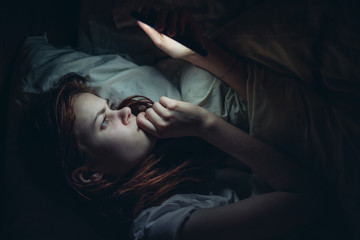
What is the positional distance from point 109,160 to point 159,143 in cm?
20

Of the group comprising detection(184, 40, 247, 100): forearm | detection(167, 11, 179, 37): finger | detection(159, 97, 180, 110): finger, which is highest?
detection(167, 11, 179, 37): finger

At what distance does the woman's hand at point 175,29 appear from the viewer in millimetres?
795

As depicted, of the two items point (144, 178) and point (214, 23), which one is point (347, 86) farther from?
point (144, 178)

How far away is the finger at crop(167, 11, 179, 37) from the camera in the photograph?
79 cm

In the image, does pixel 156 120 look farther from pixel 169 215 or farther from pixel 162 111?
pixel 169 215

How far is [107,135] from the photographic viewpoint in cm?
81

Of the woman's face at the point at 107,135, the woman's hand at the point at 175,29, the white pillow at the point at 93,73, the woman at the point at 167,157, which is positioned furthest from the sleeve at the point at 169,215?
the woman's hand at the point at 175,29

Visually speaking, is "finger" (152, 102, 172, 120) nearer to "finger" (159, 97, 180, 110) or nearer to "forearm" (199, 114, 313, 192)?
"finger" (159, 97, 180, 110)

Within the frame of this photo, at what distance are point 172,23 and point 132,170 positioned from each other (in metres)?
0.50

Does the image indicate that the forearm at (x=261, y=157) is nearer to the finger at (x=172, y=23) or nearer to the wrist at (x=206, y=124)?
the wrist at (x=206, y=124)

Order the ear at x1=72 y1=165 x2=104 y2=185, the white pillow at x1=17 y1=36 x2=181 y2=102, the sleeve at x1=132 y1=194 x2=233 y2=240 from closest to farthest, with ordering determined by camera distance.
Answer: the sleeve at x1=132 y1=194 x2=233 y2=240 → the ear at x1=72 y1=165 x2=104 y2=185 → the white pillow at x1=17 y1=36 x2=181 y2=102

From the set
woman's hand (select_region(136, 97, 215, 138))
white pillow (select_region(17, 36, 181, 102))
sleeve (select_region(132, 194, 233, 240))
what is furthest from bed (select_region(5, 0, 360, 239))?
sleeve (select_region(132, 194, 233, 240))

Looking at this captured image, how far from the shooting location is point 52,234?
3.10 feet

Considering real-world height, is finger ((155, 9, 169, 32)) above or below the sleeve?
above
